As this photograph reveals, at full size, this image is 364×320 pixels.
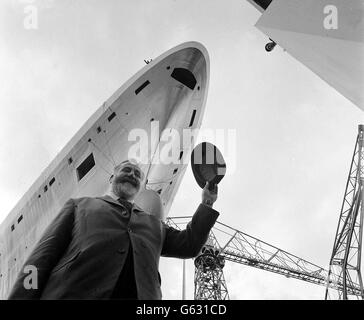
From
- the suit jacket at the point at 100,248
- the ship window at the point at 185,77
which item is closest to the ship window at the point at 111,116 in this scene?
the ship window at the point at 185,77

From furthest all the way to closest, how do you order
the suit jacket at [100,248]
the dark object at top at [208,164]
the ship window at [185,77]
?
the ship window at [185,77] → the dark object at top at [208,164] → the suit jacket at [100,248]

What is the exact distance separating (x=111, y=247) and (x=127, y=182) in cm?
62

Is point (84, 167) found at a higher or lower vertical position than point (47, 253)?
higher

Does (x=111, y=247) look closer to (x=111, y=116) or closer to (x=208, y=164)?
(x=208, y=164)

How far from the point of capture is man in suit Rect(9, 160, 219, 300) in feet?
7.09

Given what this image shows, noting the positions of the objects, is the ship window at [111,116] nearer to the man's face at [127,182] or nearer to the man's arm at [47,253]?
the man's face at [127,182]

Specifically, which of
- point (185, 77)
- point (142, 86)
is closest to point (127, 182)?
point (142, 86)

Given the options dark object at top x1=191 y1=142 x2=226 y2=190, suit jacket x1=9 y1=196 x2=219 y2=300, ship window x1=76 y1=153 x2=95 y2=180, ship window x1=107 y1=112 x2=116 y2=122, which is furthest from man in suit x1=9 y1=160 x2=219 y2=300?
ship window x1=107 y1=112 x2=116 y2=122

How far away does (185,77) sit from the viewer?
12.2 meters

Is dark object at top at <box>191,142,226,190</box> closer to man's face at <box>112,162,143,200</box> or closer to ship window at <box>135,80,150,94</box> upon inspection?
man's face at <box>112,162,143,200</box>

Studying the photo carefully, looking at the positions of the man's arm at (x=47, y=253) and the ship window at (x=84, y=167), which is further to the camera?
the ship window at (x=84, y=167)

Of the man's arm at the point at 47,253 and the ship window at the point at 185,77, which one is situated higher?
the ship window at the point at 185,77

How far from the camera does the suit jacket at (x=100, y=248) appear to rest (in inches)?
84.9
